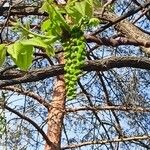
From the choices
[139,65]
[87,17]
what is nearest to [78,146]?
[139,65]

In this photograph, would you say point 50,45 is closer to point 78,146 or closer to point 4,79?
point 4,79

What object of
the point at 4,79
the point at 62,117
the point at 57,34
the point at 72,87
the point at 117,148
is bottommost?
the point at 72,87

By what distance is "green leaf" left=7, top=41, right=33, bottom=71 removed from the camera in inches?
55.3

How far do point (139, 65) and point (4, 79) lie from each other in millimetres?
734

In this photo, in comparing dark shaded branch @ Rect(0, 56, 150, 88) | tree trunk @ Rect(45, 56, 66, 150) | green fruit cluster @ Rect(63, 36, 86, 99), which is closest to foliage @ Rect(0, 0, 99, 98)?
green fruit cluster @ Rect(63, 36, 86, 99)

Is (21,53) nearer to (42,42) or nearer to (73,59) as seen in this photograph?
(42,42)

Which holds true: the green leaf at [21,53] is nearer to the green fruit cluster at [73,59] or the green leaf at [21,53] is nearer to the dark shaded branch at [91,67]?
the green fruit cluster at [73,59]

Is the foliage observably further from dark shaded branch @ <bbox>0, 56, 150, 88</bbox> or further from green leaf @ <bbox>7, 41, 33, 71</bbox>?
dark shaded branch @ <bbox>0, 56, 150, 88</bbox>

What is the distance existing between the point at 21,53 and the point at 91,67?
4.31 ft

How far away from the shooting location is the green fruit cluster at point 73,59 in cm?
164

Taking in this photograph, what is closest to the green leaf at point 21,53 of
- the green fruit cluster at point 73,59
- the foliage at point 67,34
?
the foliage at point 67,34

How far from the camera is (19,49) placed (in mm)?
1415

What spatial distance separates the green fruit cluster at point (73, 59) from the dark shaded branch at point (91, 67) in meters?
0.82

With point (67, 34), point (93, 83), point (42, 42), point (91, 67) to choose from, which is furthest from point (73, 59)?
point (93, 83)
